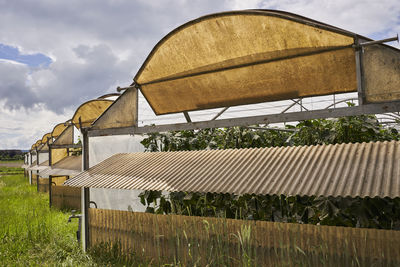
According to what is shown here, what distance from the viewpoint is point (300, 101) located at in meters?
6.77

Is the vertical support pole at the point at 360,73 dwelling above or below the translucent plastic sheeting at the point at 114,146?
above

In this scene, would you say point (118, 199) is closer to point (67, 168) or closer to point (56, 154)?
point (67, 168)

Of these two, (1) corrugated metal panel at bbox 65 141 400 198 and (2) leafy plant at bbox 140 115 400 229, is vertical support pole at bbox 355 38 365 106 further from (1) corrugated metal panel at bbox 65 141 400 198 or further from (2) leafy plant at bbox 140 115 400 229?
(2) leafy plant at bbox 140 115 400 229

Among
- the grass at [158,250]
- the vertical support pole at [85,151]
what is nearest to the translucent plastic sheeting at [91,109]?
the grass at [158,250]

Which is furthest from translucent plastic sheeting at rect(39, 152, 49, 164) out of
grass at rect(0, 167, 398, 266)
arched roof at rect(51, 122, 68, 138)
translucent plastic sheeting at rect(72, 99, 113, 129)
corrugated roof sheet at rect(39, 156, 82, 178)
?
grass at rect(0, 167, 398, 266)

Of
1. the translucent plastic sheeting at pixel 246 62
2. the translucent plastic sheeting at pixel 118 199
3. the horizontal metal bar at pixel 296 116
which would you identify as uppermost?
the translucent plastic sheeting at pixel 246 62

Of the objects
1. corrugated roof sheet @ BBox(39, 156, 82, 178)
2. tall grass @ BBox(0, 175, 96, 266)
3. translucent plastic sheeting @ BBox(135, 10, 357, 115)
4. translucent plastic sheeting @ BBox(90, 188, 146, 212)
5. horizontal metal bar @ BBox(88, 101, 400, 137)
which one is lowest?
tall grass @ BBox(0, 175, 96, 266)

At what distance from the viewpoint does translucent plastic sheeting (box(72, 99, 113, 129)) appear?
1203 cm

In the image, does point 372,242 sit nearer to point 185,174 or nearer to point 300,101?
point 185,174

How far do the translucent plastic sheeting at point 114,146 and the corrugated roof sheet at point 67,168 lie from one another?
165 inches

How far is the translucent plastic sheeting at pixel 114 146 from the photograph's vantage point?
25.9ft

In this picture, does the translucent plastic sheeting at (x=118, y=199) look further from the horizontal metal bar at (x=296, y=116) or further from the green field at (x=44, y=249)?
the horizontal metal bar at (x=296, y=116)

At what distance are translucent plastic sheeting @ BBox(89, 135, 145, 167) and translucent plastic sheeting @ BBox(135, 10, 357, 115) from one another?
968mm

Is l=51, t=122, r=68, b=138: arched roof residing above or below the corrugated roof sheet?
above
